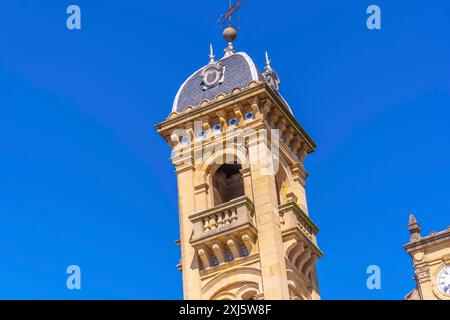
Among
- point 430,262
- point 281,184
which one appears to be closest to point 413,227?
point 430,262

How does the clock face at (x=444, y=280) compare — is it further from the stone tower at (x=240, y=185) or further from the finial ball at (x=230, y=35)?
the finial ball at (x=230, y=35)

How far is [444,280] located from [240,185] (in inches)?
501

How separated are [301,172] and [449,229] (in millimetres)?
11350

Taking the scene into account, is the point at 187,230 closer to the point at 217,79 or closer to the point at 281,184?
the point at 281,184

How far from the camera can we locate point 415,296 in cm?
5572

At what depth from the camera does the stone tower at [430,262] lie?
5494 centimetres

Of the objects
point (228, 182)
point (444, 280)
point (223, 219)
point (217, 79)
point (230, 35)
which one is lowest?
point (223, 219)

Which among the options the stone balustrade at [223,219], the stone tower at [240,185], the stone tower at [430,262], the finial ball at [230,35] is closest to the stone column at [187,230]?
the stone tower at [240,185]

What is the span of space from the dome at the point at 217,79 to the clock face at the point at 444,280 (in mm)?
14551

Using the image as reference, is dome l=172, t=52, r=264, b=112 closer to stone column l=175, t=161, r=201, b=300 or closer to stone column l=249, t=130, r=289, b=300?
stone column l=175, t=161, r=201, b=300

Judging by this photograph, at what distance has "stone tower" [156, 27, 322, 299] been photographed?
4247cm

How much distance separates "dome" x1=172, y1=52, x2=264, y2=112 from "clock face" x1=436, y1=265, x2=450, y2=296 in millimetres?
14551

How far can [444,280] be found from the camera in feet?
180
